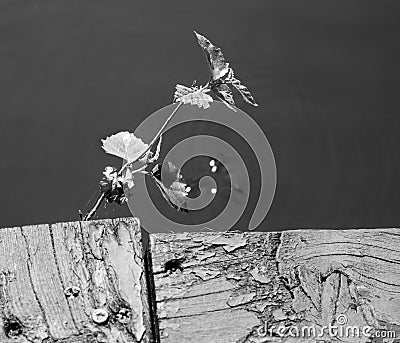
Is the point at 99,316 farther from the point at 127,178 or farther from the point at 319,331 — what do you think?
the point at 127,178

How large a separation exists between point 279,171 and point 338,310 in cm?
127

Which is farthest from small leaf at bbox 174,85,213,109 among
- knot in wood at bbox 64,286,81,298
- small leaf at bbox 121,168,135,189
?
knot in wood at bbox 64,286,81,298

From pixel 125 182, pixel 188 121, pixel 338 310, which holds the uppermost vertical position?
pixel 188 121

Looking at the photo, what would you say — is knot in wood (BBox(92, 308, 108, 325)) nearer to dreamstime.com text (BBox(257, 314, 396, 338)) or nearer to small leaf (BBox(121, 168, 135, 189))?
dreamstime.com text (BBox(257, 314, 396, 338))

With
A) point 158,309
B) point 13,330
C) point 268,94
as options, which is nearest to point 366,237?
point 158,309

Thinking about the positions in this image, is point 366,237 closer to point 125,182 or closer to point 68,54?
point 125,182

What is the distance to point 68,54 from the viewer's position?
6.17 ft
